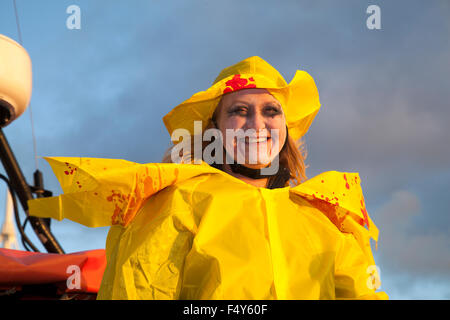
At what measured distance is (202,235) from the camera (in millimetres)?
2020

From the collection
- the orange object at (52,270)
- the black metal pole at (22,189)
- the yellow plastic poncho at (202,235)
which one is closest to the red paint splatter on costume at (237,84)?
the yellow plastic poncho at (202,235)

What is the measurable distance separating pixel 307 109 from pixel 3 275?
232 cm

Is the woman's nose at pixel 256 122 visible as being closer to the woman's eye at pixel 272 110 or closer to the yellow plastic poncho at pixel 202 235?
the woman's eye at pixel 272 110

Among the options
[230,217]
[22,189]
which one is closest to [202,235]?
[230,217]

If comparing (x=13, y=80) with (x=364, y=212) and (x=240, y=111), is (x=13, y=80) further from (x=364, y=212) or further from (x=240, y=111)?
(x=364, y=212)

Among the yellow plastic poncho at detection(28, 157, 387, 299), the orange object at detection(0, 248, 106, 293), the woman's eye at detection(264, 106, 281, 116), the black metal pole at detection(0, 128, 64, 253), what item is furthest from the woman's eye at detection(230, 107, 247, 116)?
the black metal pole at detection(0, 128, 64, 253)

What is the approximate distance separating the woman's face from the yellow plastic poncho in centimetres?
23

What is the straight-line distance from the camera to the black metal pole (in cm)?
511

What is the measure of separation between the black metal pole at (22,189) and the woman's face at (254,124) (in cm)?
348

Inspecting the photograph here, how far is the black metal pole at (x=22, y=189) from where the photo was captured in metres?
5.11

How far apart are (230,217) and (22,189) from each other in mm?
3923

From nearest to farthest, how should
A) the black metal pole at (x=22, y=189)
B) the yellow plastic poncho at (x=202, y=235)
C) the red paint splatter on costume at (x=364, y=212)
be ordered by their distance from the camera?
the yellow plastic poncho at (x=202, y=235) < the red paint splatter on costume at (x=364, y=212) < the black metal pole at (x=22, y=189)
